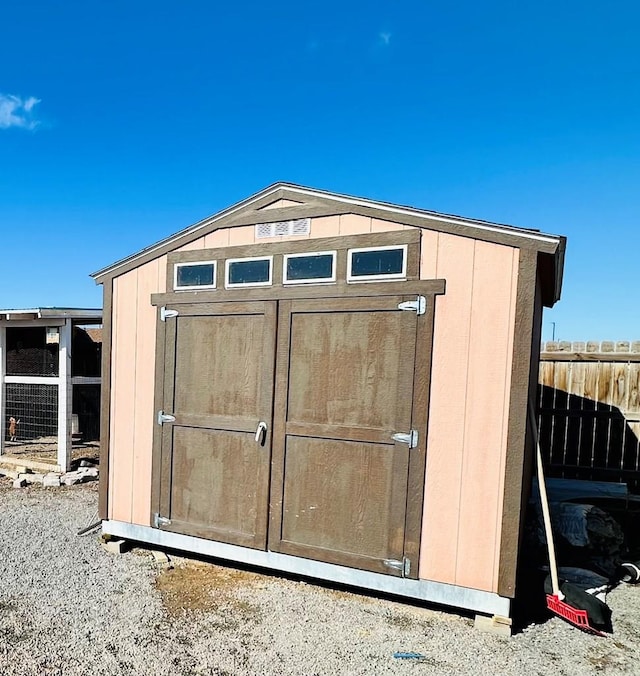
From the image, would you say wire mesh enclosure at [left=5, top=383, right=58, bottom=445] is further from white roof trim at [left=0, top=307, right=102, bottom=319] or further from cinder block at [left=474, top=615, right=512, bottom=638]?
cinder block at [left=474, top=615, right=512, bottom=638]

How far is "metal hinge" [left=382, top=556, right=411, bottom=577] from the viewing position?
2785mm

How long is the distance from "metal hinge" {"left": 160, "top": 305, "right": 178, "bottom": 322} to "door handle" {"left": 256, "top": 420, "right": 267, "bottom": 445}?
3.80 ft

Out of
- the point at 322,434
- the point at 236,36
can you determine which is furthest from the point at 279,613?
the point at 236,36

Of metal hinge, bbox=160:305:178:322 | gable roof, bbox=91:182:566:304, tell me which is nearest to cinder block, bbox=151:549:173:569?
metal hinge, bbox=160:305:178:322

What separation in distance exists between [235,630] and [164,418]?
5.43 feet

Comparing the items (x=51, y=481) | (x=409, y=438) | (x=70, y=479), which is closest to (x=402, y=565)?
(x=409, y=438)

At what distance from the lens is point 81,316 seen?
6172 millimetres

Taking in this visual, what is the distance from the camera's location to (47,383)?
6.11m

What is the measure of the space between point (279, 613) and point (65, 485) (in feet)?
14.3

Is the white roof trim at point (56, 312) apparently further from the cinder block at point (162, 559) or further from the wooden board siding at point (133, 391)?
the cinder block at point (162, 559)

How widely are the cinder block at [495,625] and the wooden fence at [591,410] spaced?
2.90 meters

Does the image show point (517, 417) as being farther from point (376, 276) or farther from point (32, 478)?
point (32, 478)

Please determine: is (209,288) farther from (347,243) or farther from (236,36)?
(236,36)

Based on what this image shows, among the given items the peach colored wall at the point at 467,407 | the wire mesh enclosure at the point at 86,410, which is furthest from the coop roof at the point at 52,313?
the peach colored wall at the point at 467,407
